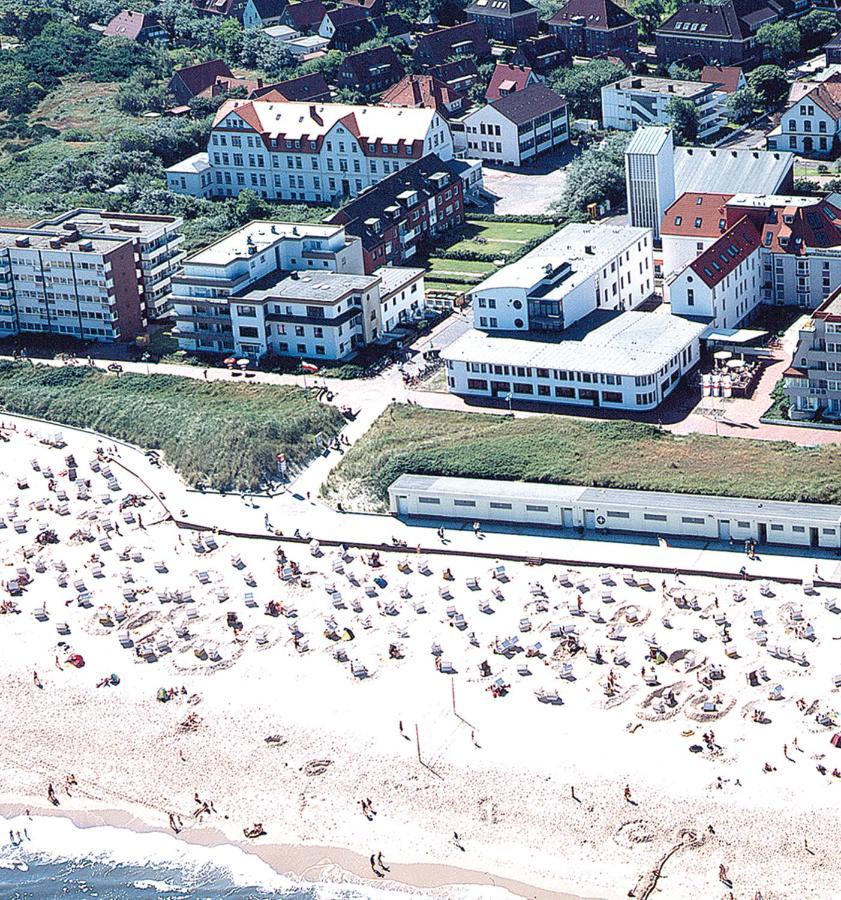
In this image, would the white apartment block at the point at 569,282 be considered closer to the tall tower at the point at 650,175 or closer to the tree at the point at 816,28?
the tall tower at the point at 650,175

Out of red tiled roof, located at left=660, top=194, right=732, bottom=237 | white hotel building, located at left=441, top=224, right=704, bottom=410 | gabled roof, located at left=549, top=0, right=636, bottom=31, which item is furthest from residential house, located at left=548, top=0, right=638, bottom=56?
white hotel building, located at left=441, top=224, right=704, bottom=410

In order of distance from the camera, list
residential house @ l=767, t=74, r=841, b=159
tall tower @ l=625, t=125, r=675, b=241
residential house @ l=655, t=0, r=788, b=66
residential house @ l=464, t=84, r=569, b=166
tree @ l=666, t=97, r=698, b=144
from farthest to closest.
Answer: residential house @ l=655, t=0, r=788, b=66 → residential house @ l=464, t=84, r=569, b=166 → tree @ l=666, t=97, r=698, b=144 → residential house @ l=767, t=74, r=841, b=159 → tall tower @ l=625, t=125, r=675, b=241

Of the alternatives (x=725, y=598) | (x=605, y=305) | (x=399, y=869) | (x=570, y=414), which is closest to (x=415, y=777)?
(x=399, y=869)

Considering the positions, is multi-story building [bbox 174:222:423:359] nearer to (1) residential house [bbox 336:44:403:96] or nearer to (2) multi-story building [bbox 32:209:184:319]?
(2) multi-story building [bbox 32:209:184:319]

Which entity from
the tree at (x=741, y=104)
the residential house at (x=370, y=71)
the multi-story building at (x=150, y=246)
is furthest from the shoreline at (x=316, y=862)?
the residential house at (x=370, y=71)

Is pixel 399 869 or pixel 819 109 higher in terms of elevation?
pixel 819 109

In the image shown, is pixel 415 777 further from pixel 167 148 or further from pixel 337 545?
pixel 167 148
